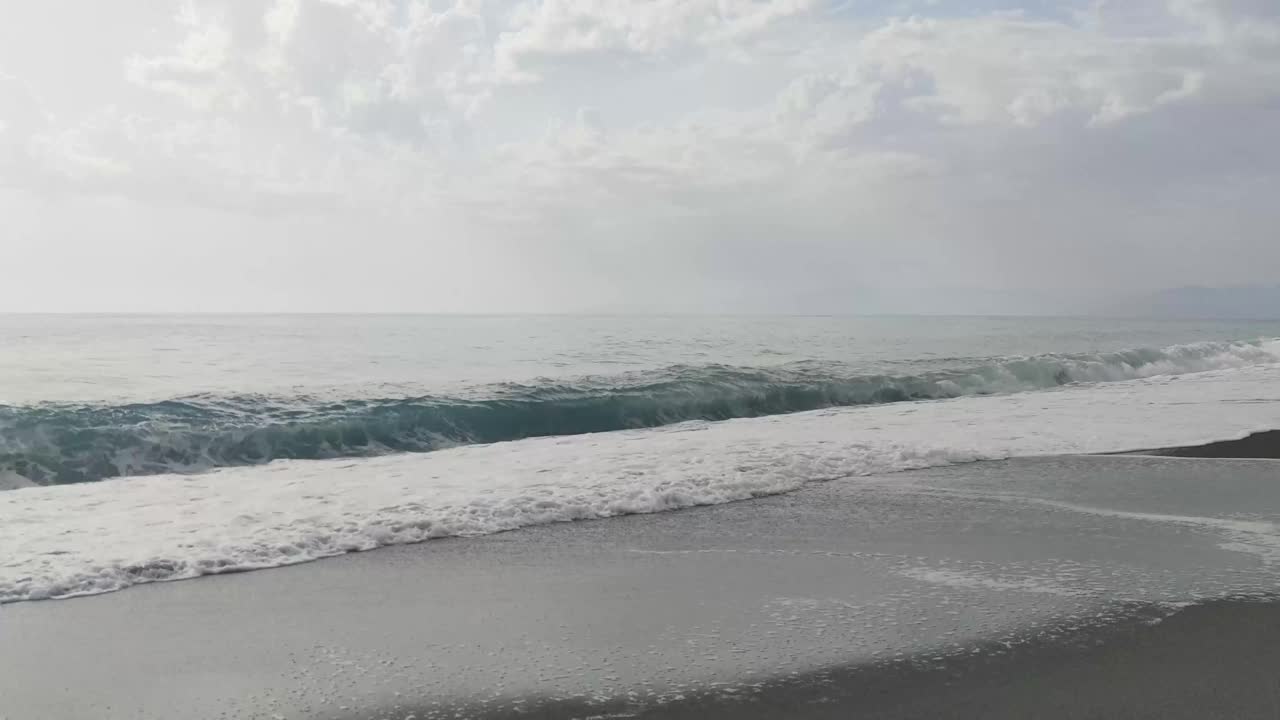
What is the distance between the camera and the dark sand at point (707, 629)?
14.1 ft

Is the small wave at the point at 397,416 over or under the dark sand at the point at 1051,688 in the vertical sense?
over

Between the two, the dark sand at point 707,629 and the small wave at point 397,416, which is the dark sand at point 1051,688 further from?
the small wave at point 397,416

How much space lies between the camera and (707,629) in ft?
17.3

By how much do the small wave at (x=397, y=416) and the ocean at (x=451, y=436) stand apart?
6cm

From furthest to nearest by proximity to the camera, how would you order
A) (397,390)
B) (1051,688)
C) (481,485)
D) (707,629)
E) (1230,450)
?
(397,390)
(1230,450)
(481,485)
(707,629)
(1051,688)

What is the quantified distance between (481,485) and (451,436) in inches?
242

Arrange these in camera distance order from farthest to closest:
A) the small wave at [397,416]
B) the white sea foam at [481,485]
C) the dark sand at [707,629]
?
the small wave at [397,416] < the white sea foam at [481,485] < the dark sand at [707,629]

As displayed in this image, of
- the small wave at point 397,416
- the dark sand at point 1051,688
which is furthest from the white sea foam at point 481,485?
the dark sand at point 1051,688

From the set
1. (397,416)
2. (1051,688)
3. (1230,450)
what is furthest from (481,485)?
(1230,450)

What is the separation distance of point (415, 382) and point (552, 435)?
588 cm

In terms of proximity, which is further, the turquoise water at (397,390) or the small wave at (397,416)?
the turquoise water at (397,390)

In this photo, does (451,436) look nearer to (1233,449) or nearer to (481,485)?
(481,485)

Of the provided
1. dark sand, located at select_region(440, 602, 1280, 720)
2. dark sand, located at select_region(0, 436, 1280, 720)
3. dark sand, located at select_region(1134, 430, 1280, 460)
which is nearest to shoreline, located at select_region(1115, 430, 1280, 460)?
dark sand, located at select_region(1134, 430, 1280, 460)

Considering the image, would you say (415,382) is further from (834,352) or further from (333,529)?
(834,352)
